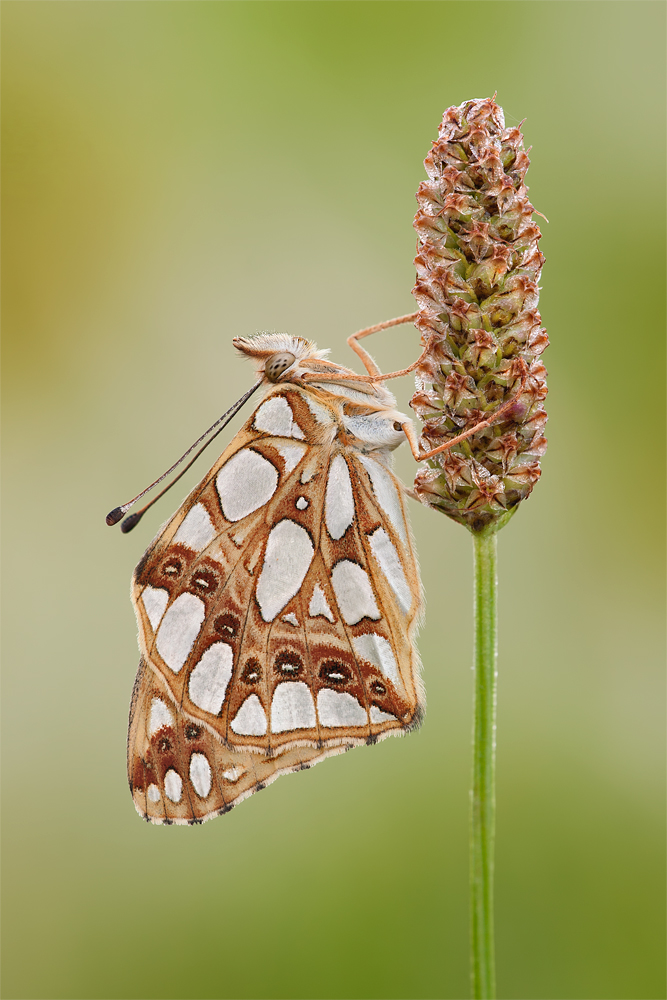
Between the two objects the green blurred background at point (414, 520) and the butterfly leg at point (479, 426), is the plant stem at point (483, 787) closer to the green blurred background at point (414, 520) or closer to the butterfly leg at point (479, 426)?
the butterfly leg at point (479, 426)

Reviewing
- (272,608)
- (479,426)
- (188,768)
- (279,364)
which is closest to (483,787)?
(479,426)

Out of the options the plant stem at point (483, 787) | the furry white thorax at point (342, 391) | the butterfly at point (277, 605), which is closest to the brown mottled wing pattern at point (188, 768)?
the butterfly at point (277, 605)

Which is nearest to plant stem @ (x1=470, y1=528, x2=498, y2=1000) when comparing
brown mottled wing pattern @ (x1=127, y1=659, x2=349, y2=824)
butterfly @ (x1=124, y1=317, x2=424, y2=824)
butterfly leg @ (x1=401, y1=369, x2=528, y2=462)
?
butterfly leg @ (x1=401, y1=369, x2=528, y2=462)

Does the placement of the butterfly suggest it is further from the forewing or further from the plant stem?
the plant stem

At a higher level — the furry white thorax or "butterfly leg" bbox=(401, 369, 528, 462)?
the furry white thorax

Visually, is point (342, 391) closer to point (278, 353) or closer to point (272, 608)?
point (278, 353)
